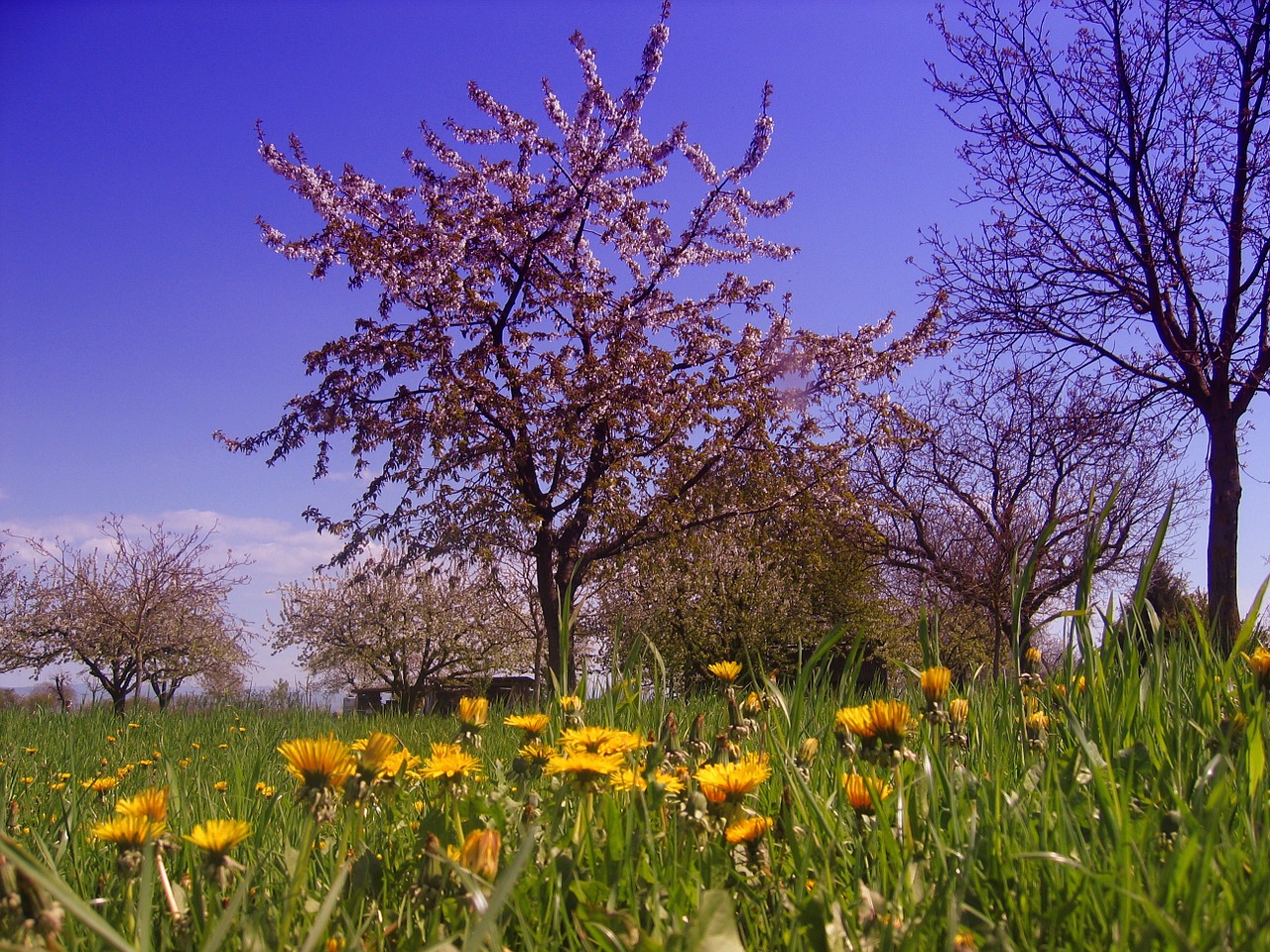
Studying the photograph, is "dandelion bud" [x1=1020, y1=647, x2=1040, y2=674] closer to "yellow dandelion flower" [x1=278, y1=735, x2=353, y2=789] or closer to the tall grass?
the tall grass

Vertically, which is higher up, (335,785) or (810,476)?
(810,476)

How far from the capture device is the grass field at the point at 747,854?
0.78 metres

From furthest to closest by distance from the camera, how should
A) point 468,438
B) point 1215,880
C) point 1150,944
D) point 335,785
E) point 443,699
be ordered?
point 443,699 < point 468,438 < point 335,785 < point 1215,880 < point 1150,944

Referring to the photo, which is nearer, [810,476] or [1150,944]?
[1150,944]

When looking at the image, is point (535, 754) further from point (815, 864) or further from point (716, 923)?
point (716, 923)

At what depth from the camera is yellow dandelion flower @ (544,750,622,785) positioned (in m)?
0.99

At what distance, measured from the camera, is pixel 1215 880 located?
2.90 feet

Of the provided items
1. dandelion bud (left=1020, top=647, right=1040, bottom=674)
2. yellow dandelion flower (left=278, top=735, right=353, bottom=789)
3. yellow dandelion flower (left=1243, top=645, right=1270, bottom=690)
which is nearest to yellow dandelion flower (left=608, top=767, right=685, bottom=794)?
yellow dandelion flower (left=278, top=735, right=353, bottom=789)

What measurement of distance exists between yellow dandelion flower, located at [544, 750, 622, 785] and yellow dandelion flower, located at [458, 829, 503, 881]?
0.11 meters

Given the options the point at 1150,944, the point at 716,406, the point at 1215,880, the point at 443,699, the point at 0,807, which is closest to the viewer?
the point at 1150,944

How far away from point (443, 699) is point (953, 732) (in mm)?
26742

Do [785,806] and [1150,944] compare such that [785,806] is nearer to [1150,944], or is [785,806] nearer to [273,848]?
[1150,944]

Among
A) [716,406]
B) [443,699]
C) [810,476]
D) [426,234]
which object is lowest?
[443,699]

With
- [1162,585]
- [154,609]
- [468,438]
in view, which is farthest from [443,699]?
[1162,585]
